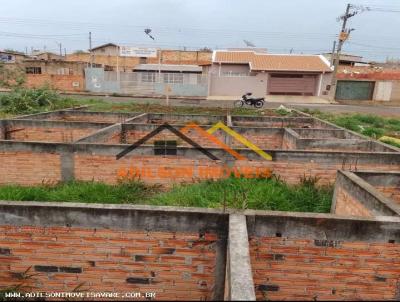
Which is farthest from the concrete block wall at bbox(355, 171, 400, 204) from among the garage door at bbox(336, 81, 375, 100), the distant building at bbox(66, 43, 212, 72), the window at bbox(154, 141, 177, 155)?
the distant building at bbox(66, 43, 212, 72)

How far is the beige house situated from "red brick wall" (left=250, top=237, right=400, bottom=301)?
79.6ft

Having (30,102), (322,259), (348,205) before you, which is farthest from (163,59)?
(322,259)

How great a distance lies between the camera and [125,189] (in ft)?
18.1

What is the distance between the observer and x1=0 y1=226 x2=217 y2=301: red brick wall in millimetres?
3080

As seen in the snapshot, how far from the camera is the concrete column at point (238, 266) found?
81.2 inches

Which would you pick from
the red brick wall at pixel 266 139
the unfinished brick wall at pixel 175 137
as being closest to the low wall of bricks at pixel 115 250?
the unfinished brick wall at pixel 175 137

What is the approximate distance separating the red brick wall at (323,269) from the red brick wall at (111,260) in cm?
53

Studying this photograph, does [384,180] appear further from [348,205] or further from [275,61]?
[275,61]

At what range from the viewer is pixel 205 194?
5.04 metres

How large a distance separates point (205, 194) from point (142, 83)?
22927 mm

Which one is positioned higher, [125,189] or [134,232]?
[134,232]

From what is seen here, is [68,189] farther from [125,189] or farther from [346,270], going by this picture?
[346,270]

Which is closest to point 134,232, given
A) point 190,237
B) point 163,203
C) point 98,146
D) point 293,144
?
point 190,237

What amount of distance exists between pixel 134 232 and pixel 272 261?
138cm
